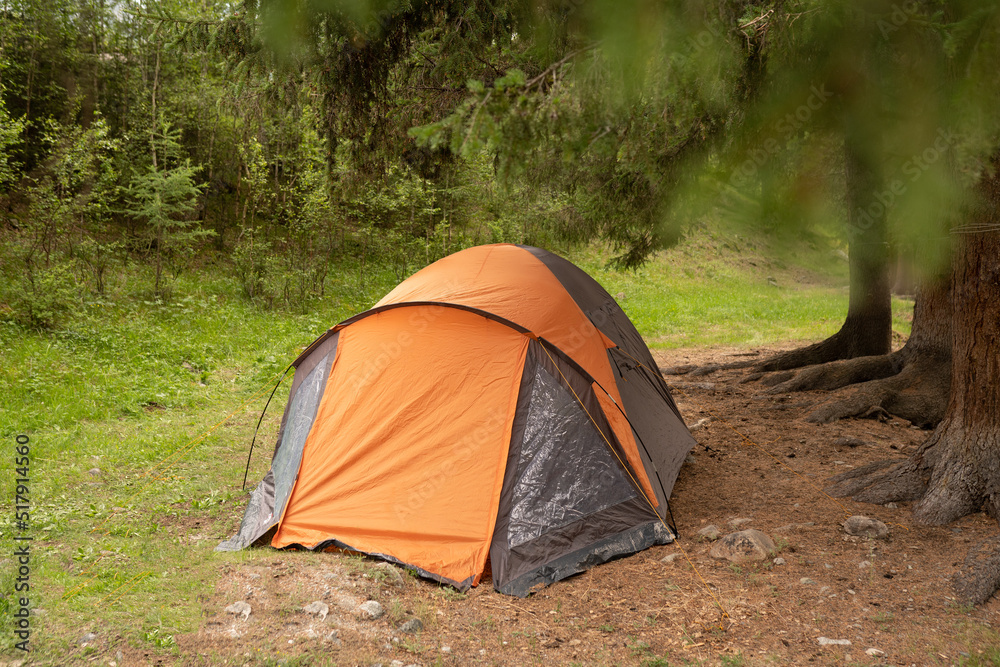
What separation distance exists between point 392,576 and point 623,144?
3.06m

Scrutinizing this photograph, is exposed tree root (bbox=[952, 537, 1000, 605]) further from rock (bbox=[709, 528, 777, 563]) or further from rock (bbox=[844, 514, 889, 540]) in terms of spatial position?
rock (bbox=[709, 528, 777, 563])

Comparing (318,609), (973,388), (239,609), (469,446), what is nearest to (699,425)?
(973,388)

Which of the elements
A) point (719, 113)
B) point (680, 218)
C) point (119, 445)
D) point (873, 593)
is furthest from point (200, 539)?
point (680, 218)

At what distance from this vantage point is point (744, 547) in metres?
3.98

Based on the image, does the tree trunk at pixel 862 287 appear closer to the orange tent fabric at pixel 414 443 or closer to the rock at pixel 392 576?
the orange tent fabric at pixel 414 443

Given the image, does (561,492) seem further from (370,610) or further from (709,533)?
(370,610)

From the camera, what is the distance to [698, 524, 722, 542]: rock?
4242 mm

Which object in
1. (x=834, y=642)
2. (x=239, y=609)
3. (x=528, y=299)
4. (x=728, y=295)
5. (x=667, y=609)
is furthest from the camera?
(x=728, y=295)

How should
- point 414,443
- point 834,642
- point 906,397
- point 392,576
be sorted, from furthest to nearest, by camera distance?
point 906,397
point 414,443
point 392,576
point 834,642

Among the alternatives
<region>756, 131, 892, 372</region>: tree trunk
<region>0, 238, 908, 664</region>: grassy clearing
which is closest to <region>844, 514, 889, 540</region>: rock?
<region>0, 238, 908, 664</region>: grassy clearing

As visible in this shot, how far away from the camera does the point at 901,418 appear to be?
6.69m

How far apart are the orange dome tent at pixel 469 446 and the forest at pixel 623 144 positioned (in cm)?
118

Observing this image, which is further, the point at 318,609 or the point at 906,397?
the point at 906,397

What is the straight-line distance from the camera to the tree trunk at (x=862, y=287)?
770cm
